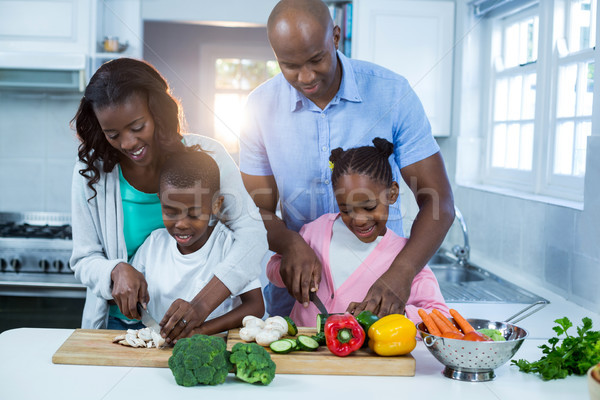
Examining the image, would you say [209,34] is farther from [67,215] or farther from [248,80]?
[67,215]

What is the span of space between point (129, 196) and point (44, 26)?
197 centimetres

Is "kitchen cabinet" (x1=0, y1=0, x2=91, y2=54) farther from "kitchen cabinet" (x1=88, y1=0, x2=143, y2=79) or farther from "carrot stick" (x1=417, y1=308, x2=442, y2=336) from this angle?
"carrot stick" (x1=417, y1=308, x2=442, y2=336)

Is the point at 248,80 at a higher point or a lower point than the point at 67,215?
higher

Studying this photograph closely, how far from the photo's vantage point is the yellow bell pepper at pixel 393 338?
1094mm

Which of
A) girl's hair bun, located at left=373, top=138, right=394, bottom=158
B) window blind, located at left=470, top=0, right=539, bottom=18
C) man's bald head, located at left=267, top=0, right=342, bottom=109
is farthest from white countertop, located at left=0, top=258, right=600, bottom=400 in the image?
window blind, located at left=470, top=0, right=539, bottom=18

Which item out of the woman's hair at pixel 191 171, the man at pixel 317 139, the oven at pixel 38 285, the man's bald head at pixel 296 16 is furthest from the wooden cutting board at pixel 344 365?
the oven at pixel 38 285

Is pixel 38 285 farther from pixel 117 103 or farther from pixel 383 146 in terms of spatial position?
pixel 383 146

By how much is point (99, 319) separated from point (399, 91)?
894 mm

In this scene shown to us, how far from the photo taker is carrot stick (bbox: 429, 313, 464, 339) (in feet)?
3.48

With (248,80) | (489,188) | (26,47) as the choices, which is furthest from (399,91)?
(248,80)

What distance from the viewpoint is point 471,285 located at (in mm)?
2238

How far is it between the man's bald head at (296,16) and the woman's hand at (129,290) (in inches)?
23.0

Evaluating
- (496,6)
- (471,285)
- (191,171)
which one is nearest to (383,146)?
(191,171)

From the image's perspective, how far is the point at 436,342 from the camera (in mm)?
1043
